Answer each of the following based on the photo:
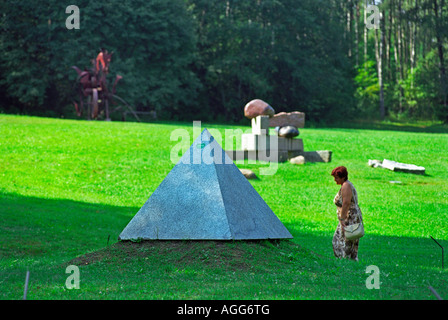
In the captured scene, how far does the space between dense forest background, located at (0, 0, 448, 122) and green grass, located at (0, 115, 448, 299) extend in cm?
1293

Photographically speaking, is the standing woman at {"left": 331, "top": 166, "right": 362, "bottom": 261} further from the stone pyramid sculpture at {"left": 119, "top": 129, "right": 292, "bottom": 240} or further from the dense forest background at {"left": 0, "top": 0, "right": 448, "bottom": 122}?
the dense forest background at {"left": 0, "top": 0, "right": 448, "bottom": 122}

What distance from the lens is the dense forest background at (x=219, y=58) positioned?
4222 centimetres

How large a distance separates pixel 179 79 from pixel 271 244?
40423 mm

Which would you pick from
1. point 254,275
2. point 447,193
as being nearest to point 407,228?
point 447,193

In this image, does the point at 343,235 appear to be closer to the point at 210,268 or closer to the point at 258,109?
the point at 210,268

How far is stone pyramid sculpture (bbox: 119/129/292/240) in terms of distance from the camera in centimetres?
830

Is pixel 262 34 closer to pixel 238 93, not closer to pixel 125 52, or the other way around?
pixel 238 93

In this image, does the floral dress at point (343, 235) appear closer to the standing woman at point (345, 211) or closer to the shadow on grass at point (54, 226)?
the standing woman at point (345, 211)

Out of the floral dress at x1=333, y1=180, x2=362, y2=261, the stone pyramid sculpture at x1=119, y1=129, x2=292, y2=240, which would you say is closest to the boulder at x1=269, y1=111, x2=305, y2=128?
the floral dress at x1=333, y1=180, x2=362, y2=261

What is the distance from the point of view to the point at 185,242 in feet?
27.1

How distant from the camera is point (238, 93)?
51.1 meters

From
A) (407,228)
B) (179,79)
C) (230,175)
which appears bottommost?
(407,228)

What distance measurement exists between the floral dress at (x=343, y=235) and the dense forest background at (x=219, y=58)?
33745 mm

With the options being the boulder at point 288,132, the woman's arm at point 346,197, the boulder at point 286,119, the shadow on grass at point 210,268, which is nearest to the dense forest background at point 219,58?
the boulder at point 286,119
